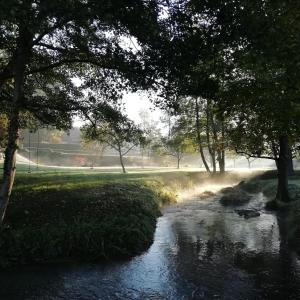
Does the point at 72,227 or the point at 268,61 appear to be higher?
the point at 268,61

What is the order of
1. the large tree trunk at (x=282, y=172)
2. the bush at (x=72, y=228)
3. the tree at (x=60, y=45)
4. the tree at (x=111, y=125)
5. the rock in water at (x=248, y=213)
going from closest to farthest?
the tree at (x=60, y=45) → the bush at (x=72, y=228) → the tree at (x=111, y=125) → the rock in water at (x=248, y=213) → the large tree trunk at (x=282, y=172)

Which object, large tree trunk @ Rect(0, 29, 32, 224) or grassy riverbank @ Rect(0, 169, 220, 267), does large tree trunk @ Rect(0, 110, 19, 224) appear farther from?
grassy riverbank @ Rect(0, 169, 220, 267)

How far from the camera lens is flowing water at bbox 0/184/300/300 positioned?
12.2 m

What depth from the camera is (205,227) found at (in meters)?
22.6

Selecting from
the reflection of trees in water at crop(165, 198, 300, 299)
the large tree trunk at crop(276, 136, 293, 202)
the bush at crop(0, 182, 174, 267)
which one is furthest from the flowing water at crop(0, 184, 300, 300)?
the large tree trunk at crop(276, 136, 293, 202)

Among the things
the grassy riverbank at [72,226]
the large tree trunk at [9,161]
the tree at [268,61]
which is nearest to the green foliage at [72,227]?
the grassy riverbank at [72,226]

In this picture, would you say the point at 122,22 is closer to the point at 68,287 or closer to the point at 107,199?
the point at 68,287

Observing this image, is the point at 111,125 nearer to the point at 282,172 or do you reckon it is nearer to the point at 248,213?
the point at 248,213

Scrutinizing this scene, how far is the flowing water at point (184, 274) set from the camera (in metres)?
12.2

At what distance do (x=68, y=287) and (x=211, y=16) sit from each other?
34.4ft

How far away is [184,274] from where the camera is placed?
1400 cm

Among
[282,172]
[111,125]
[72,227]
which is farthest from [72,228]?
[282,172]

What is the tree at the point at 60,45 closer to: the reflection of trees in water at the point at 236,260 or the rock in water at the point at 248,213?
the reflection of trees in water at the point at 236,260

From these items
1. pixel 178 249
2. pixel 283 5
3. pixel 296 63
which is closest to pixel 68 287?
pixel 178 249
